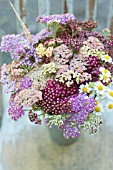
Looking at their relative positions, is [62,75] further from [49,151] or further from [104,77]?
[49,151]

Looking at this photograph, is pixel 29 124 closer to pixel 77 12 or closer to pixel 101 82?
pixel 101 82

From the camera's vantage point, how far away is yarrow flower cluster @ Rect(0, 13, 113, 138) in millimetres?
811

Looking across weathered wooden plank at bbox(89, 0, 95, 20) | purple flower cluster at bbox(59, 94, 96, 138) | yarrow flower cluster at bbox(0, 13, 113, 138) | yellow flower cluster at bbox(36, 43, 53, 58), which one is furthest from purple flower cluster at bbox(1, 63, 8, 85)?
weathered wooden plank at bbox(89, 0, 95, 20)

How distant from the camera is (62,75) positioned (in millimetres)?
841

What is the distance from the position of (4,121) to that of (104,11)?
2.34 ft

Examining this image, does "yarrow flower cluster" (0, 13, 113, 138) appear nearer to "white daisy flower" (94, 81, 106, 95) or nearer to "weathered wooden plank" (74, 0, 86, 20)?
"white daisy flower" (94, 81, 106, 95)

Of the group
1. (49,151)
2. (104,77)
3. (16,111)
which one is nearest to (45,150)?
(49,151)

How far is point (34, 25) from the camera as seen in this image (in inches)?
57.4

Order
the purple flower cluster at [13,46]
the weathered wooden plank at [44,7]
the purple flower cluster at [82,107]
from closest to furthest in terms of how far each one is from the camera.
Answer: the purple flower cluster at [82,107]
the purple flower cluster at [13,46]
the weathered wooden plank at [44,7]

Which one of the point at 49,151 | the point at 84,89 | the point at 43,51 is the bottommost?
the point at 49,151

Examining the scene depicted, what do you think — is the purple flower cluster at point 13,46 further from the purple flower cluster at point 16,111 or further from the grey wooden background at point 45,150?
the grey wooden background at point 45,150

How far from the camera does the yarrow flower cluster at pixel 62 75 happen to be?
2.66ft

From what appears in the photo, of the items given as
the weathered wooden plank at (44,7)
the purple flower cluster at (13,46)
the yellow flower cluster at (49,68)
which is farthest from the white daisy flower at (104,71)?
the weathered wooden plank at (44,7)

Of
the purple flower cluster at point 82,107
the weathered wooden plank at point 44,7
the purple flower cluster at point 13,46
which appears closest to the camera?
the purple flower cluster at point 82,107
